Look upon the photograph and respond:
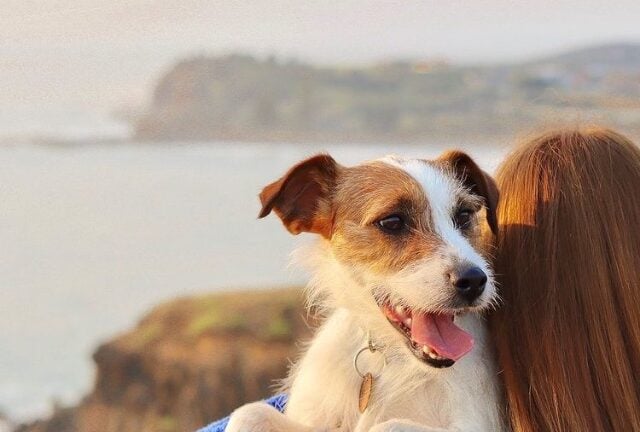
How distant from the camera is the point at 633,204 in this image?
212 cm

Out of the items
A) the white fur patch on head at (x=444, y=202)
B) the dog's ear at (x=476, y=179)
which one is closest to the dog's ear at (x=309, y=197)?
the white fur patch on head at (x=444, y=202)

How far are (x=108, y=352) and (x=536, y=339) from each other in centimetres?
696

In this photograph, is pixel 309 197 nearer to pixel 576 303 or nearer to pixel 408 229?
pixel 408 229

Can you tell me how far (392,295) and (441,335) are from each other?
0.17 metres

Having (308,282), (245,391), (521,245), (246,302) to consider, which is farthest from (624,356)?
(246,302)

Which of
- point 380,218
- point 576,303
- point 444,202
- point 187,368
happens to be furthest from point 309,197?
point 187,368

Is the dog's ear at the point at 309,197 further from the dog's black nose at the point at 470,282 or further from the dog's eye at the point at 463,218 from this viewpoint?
the dog's black nose at the point at 470,282

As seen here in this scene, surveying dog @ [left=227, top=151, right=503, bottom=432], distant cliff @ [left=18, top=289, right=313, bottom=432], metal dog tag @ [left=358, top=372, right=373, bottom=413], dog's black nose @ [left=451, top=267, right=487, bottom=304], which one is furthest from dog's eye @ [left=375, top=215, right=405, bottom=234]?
distant cliff @ [left=18, top=289, right=313, bottom=432]

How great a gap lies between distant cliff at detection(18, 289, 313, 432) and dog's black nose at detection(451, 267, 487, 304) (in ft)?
18.0

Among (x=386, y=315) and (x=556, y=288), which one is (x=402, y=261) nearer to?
(x=386, y=315)

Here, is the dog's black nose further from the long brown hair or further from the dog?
the long brown hair

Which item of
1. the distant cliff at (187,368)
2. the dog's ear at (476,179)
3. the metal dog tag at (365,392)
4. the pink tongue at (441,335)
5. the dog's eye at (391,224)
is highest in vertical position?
the dog's ear at (476,179)

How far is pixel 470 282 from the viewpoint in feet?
6.83

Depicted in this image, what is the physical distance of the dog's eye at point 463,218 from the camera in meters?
2.38
